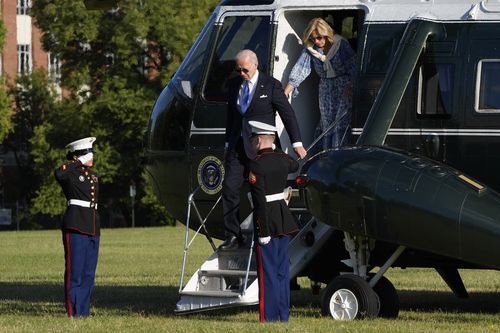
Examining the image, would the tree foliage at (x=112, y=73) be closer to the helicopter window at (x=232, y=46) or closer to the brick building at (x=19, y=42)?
the brick building at (x=19, y=42)

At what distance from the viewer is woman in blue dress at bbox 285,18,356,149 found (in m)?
13.9

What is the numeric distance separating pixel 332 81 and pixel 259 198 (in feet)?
7.33

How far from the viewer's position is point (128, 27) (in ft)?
196

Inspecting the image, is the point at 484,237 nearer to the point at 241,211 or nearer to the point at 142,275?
the point at 241,211

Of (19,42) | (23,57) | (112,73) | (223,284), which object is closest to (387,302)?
(223,284)

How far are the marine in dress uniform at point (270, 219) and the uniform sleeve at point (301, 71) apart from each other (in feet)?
5.48

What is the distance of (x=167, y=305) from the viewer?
1531cm

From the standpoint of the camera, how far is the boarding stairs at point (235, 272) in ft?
42.0

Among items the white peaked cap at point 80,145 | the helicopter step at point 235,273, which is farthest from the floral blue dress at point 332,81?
the white peaked cap at point 80,145

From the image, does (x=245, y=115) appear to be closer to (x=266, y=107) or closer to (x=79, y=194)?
(x=266, y=107)

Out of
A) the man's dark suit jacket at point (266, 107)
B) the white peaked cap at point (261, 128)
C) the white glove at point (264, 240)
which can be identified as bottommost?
the white glove at point (264, 240)

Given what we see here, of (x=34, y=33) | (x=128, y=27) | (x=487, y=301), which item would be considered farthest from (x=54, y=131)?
(x=487, y=301)

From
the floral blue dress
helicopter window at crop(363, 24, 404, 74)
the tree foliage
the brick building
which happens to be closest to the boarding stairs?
the floral blue dress

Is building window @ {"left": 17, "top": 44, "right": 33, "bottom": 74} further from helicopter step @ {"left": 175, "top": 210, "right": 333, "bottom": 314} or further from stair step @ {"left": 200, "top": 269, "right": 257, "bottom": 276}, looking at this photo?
stair step @ {"left": 200, "top": 269, "right": 257, "bottom": 276}
